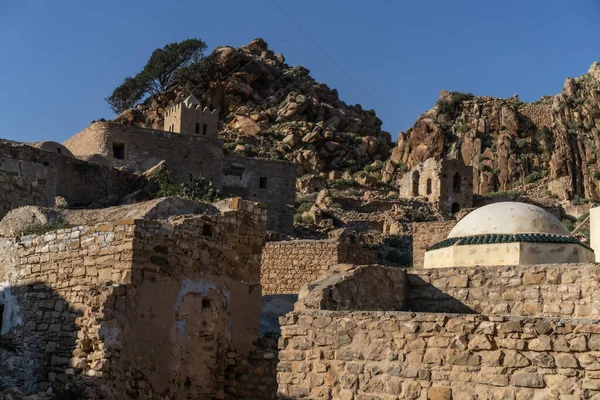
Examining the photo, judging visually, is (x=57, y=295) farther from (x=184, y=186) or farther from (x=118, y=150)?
(x=118, y=150)

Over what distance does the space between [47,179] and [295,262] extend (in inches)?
223

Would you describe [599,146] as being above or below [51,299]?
above

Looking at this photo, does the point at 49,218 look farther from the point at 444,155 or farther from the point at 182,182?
the point at 444,155

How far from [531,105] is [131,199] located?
6248 cm

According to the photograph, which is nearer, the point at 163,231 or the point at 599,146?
the point at 163,231

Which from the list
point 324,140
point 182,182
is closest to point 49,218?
point 182,182

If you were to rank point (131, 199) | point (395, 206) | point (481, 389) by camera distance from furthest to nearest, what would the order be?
point (395, 206)
point (131, 199)
point (481, 389)

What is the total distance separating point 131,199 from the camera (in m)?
25.0

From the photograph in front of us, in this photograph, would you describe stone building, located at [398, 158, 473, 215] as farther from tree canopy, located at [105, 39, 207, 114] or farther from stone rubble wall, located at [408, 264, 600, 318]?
stone rubble wall, located at [408, 264, 600, 318]

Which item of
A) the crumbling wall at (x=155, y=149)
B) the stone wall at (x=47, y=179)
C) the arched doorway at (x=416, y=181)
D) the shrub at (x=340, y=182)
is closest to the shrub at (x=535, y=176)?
the arched doorway at (x=416, y=181)

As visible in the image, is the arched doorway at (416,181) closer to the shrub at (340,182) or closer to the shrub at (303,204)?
the shrub at (340,182)

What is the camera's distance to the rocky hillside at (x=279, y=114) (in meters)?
62.6

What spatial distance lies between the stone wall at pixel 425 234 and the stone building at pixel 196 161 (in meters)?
10.5

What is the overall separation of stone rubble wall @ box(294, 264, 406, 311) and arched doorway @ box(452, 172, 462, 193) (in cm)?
4792
